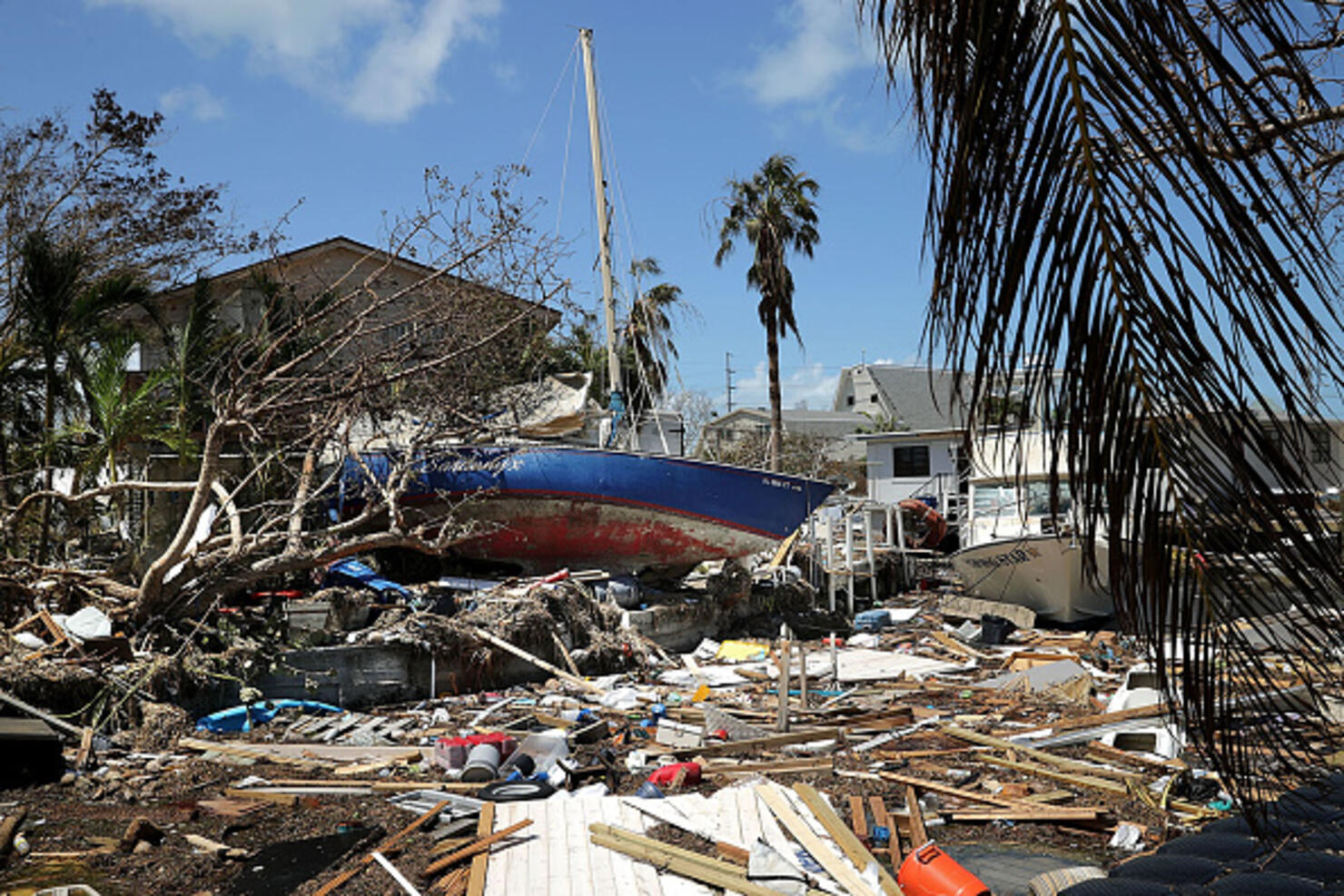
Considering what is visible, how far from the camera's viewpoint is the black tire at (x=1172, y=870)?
4.33 meters

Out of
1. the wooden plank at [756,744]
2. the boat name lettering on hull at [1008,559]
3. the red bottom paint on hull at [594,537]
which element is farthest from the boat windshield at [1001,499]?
the wooden plank at [756,744]

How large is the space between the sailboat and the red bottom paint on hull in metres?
0.02

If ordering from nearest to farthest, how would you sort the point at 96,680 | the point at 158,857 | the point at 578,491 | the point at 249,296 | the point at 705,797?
the point at 158,857, the point at 705,797, the point at 96,680, the point at 578,491, the point at 249,296

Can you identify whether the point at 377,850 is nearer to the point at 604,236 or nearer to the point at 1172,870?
the point at 1172,870

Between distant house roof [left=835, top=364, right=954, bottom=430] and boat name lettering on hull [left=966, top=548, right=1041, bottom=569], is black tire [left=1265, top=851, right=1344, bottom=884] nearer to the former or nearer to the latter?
boat name lettering on hull [left=966, top=548, right=1041, bottom=569]

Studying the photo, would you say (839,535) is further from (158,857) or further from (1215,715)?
(1215,715)

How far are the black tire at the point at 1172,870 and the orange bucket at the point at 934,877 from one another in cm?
75

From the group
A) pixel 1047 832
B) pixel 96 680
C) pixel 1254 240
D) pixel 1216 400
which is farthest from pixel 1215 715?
pixel 96 680

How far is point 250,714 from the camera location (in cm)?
1081

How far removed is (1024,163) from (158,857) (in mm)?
7192

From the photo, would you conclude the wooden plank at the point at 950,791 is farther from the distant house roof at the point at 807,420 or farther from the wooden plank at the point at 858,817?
the distant house roof at the point at 807,420

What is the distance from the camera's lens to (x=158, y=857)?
6.71 meters

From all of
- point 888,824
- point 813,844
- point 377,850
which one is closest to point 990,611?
point 888,824

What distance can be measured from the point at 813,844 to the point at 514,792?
2574mm
